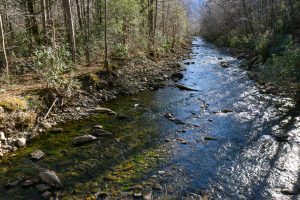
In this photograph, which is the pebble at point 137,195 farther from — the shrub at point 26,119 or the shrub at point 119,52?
the shrub at point 119,52

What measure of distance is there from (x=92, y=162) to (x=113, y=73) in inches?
365

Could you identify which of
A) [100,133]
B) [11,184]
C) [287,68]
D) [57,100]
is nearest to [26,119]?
[57,100]

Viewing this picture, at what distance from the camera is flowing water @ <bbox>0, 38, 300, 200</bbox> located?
732cm

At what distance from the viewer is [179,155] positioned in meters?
9.20

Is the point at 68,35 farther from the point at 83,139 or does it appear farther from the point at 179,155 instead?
the point at 179,155

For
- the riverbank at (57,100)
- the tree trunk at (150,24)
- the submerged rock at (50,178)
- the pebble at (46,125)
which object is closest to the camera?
the submerged rock at (50,178)

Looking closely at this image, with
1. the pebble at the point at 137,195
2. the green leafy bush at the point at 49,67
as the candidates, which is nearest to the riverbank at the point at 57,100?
the green leafy bush at the point at 49,67

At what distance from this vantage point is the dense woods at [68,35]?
1394cm

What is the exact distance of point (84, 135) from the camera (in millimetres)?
10547

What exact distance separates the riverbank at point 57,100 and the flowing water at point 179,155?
2.18ft

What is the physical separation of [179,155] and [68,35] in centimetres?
1251

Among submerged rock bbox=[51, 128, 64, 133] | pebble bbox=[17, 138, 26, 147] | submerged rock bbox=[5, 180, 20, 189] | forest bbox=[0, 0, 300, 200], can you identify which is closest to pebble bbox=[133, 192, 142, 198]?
forest bbox=[0, 0, 300, 200]

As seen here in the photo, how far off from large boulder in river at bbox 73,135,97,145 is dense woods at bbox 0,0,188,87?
4005mm

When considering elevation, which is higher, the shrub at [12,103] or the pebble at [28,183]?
the shrub at [12,103]
